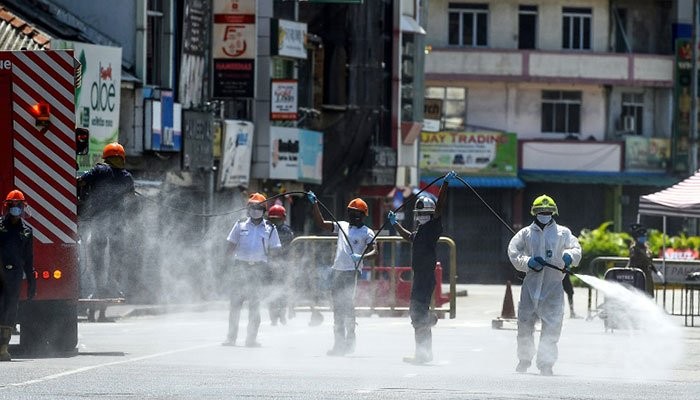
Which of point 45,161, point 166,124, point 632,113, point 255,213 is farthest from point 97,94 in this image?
point 632,113

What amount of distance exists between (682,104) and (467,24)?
7.54 meters

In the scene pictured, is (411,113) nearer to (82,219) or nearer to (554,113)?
(554,113)

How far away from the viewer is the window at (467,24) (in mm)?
63719

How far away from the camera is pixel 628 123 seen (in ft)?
212

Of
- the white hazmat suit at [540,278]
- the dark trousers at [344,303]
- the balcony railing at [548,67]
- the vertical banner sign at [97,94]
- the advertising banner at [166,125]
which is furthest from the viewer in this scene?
the balcony railing at [548,67]

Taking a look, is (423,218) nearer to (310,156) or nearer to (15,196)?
(15,196)

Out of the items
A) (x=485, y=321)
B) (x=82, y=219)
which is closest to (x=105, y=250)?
(x=82, y=219)

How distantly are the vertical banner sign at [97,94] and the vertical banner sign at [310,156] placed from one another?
1218 cm

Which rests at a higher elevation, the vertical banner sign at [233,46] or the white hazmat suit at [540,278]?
the vertical banner sign at [233,46]

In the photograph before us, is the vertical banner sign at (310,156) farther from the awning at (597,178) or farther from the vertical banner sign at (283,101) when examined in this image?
the awning at (597,178)

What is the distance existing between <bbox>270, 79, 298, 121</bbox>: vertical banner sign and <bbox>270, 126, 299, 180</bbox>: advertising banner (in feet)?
3.02

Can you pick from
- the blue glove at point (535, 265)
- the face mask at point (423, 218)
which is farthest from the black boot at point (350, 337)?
the blue glove at point (535, 265)

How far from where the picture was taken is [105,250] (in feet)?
66.3

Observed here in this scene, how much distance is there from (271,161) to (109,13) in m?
8.17
